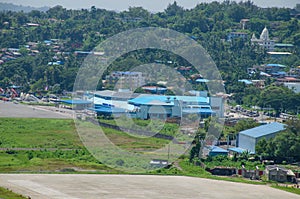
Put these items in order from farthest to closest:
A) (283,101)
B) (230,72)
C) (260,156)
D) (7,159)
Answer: (230,72) → (283,101) → (260,156) → (7,159)

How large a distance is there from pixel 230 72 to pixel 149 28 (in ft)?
28.4

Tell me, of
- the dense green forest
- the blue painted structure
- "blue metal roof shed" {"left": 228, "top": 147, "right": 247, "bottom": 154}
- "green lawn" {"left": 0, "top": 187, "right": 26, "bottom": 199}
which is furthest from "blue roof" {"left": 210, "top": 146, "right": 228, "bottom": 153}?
the dense green forest

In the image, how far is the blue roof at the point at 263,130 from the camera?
71.2ft

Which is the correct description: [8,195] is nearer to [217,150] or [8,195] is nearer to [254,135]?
[217,150]

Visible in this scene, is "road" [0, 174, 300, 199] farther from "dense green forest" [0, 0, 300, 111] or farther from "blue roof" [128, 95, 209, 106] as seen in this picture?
"dense green forest" [0, 0, 300, 111]

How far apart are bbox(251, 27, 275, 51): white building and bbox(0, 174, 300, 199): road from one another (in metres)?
25.0

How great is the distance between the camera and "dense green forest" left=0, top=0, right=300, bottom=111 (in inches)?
1342

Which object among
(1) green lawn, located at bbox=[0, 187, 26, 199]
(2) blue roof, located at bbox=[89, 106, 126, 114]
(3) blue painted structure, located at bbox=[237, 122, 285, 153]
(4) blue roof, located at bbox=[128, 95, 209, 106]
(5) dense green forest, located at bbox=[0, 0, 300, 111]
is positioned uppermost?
(5) dense green forest, located at bbox=[0, 0, 300, 111]

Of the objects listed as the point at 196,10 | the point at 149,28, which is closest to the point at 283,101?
the point at 149,28

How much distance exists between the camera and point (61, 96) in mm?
32625

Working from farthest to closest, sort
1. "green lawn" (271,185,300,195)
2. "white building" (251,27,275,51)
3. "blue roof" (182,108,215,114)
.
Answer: "white building" (251,27,275,51) < "blue roof" (182,108,215,114) < "green lawn" (271,185,300,195)

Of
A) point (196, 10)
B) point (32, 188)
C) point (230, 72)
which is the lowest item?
point (32, 188)

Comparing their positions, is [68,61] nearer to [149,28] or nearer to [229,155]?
[149,28]

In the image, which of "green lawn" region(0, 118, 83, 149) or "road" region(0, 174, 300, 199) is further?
"green lawn" region(0, 118, 83, 149)
